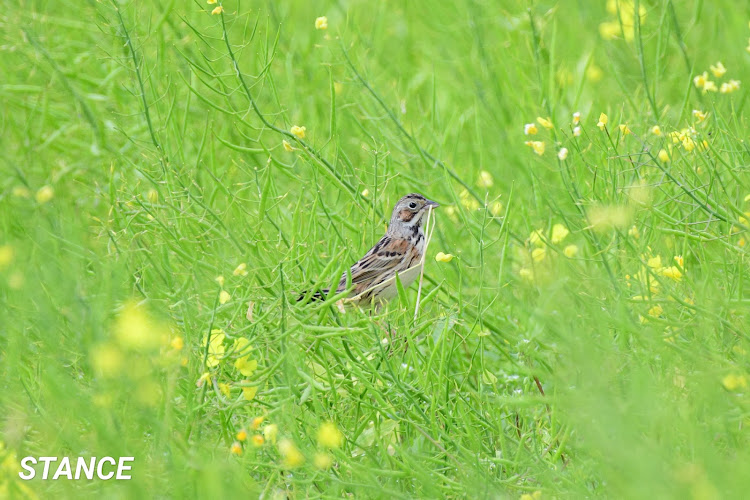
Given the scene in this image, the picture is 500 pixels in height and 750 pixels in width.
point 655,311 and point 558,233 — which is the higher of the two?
point 558,233

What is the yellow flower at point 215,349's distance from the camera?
3.41 metres

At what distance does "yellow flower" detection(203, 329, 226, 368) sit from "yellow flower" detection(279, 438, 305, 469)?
1.57 feet

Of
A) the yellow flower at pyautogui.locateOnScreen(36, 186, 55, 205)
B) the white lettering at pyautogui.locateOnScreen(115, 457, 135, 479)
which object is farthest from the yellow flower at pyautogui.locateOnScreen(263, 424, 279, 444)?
the yellow flower at pyautogui.locateOnScreen(36, 186, 55, 205)

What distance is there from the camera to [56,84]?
21.5ft

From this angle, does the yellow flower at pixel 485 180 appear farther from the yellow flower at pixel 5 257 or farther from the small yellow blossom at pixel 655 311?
the yellow flower at pixel 5 257

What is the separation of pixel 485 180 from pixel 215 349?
224 centimetres

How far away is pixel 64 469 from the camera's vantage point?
329 centimetres

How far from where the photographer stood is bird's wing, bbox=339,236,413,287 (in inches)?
206

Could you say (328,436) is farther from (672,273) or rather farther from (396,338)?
(672,273)

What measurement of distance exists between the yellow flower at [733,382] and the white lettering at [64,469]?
208cm

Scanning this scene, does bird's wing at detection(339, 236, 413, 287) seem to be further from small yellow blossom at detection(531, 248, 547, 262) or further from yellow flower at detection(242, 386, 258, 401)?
yellow flower at detection(242, 386, 258, 401)

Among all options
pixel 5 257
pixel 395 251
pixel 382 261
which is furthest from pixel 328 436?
pixel 395 251

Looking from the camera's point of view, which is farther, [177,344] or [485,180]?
[485,180]

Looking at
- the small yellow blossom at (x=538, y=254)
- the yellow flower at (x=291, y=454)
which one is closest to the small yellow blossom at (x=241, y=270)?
the yellow flower at (x=291, y=454)
